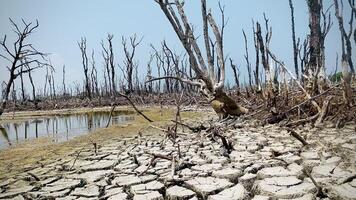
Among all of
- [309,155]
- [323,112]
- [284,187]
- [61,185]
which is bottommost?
[61,185]

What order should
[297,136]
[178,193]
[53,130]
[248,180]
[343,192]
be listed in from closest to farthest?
[343,192], [178,193], [248,180], [297,136], [53,130]

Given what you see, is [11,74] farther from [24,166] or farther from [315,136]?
[315,136]

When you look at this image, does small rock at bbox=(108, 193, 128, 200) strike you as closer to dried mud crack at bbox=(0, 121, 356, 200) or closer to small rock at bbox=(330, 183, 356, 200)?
dried mud crack at bbox=(0, 121, 356, 200)

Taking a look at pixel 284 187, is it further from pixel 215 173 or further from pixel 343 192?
pixel 215 173

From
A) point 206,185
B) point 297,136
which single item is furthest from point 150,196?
point 297,136

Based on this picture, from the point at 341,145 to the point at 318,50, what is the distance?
5561 mm

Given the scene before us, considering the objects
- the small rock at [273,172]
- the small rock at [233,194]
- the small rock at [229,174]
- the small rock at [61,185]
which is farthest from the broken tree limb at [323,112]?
the small rock at [61,185]

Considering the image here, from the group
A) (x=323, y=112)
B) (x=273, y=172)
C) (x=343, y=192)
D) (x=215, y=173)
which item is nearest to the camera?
(x=343, y=192)

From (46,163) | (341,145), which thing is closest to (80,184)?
(46,163)

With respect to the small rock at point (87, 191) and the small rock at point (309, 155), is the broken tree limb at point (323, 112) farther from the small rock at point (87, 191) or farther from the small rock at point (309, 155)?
the small rock at point (87, 191)

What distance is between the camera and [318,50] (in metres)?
8.31

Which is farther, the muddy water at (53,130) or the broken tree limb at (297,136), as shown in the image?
the muddy water at (53,130)

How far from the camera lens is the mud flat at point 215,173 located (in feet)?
8.27

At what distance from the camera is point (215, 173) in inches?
120
